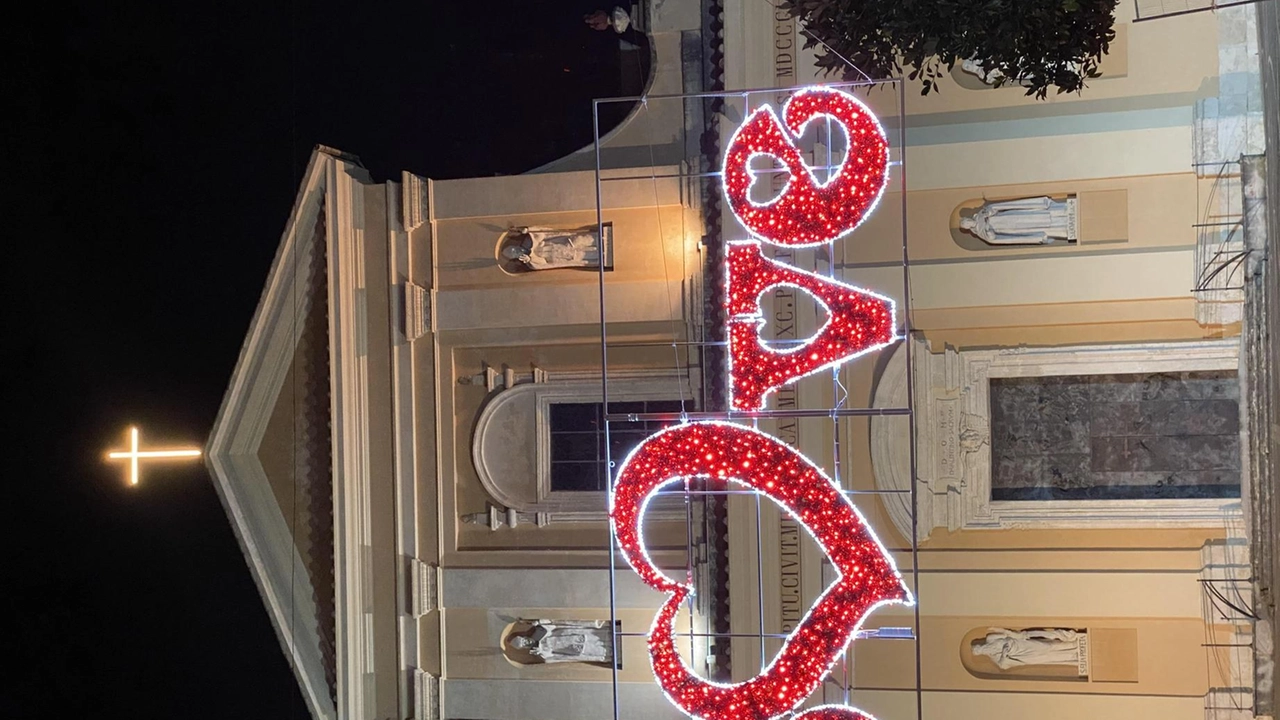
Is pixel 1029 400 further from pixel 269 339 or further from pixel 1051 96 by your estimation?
Answer: pixel 269 339

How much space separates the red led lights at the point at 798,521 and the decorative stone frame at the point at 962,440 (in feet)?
8.54

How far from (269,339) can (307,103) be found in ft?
7.97

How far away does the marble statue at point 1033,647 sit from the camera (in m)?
9.86

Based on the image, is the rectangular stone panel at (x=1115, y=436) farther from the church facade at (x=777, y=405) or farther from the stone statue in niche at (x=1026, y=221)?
the stone statue in niche at (x=1026, y=221)

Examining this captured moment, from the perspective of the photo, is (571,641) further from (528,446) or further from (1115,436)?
(1115,436)

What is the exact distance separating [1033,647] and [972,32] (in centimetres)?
579

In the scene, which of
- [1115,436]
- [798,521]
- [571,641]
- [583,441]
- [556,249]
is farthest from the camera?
[583,441]

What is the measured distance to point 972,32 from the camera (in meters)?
7.59

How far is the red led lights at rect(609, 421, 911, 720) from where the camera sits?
25.2 ft

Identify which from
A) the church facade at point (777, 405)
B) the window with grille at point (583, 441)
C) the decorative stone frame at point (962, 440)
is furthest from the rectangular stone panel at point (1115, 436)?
the window with grille at point (583, 441)

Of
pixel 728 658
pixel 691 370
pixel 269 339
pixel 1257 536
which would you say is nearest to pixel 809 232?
pixel 691 370

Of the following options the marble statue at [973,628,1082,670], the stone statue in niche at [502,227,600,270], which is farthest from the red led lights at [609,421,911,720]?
the stone statue in niche at [502,227,600,270]

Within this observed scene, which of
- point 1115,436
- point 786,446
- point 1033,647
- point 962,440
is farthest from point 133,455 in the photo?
point 1115,436

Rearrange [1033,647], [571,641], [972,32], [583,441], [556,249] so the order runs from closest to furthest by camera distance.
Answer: [972,32]
[1033,647]
[571,641]
[556,249]
[583,441]
